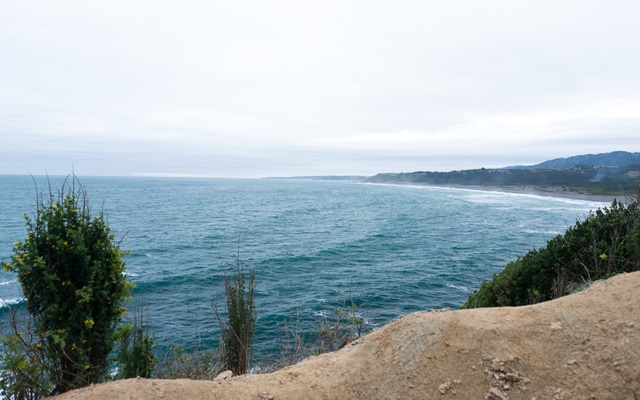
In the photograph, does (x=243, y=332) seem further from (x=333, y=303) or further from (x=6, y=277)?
(x=6, y=277)

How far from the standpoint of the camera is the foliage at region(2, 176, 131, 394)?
18.9 ft

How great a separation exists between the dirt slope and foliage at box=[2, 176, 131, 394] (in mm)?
1675

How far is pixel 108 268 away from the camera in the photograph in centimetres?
640

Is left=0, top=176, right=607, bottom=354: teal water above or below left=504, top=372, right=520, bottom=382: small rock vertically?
below

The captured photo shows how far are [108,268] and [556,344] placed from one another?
7.13 meters

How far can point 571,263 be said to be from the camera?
9.60 meters

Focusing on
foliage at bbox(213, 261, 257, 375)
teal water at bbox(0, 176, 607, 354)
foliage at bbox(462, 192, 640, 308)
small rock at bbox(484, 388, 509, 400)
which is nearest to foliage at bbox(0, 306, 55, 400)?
foliage at bbox(213, 261, 257, 375)

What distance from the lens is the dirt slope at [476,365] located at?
4.14 m

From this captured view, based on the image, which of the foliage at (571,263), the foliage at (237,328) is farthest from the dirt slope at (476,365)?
the foliage at (571,263)

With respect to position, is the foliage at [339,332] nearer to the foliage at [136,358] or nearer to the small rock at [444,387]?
the foliage at [136,358]

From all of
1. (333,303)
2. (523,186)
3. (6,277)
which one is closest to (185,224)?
(6,277)

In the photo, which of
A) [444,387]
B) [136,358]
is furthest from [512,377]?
[136,358]

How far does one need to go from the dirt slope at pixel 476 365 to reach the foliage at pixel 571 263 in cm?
413

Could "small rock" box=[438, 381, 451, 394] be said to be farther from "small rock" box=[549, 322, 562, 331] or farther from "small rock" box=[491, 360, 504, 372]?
"small rock" box=[549, 322, 562, 331]
